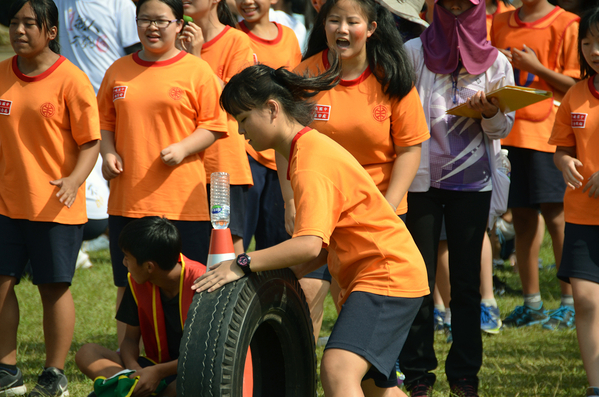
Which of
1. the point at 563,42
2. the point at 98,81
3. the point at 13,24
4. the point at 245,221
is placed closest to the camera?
the point at 13,24

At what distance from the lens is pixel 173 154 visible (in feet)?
12.2

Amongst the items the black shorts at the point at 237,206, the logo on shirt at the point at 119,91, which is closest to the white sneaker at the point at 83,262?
the black shorts at the point at 237,206

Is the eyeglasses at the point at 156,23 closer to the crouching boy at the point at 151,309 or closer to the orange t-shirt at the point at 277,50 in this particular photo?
the orange t-shirt at the point at 277,50

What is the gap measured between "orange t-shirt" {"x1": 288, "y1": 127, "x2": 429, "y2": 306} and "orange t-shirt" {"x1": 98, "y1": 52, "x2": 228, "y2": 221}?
131cm

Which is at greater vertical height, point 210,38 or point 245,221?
point 210,38

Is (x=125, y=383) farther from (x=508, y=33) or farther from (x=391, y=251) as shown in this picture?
(x=508, y=33)

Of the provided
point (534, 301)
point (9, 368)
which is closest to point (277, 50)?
point (9, 368)

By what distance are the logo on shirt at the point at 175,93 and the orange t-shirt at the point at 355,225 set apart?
133 centimetres

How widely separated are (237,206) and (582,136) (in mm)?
1986

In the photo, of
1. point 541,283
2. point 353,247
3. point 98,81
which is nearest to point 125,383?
point 353,247

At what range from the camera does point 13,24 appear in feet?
12.5

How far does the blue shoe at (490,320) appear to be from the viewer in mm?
4949

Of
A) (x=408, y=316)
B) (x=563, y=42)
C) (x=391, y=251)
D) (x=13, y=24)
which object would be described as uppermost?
(x=13, y=24)

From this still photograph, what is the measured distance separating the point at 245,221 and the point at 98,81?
227 centimetres
